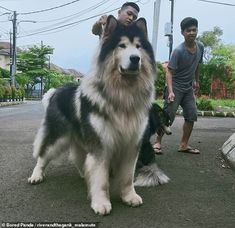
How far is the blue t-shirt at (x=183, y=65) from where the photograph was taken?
6883 mm

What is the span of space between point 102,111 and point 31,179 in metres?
1.48

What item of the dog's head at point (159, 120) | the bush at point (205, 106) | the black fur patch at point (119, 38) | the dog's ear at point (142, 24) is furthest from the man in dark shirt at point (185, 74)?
the bush at point (205, 106)

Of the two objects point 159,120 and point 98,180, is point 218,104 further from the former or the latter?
point 98,180

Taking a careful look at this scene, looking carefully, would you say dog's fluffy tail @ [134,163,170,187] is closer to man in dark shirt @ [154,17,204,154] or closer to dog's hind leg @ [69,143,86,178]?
dog's hind leg @ [69,143,86,178]

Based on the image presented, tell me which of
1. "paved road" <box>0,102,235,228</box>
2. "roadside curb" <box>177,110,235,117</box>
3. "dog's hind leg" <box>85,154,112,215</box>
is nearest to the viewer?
"paved road" <box>0,102,235,228</box>

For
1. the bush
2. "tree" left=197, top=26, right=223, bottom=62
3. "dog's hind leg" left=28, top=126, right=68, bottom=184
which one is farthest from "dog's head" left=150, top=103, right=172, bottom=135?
"tree" left=197, top=26, right=223, bottom=62

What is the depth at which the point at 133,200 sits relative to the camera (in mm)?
4496

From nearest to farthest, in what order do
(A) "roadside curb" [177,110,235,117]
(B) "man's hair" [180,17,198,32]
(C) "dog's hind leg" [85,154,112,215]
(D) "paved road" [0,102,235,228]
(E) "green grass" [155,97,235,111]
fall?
(D) "paved road" [0,102,235,228], (C) "dog's hind leg" [85,154,112,215], (B) "man's hair" [180,17,198,32], (A) "roadside curb" [177,110,235,117], (E) "green grass" [155,97,235,111]

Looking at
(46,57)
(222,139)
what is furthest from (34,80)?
(222,139)

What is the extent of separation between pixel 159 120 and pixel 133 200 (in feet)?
7.19

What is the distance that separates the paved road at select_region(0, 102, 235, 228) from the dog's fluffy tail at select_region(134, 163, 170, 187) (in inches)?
4.0

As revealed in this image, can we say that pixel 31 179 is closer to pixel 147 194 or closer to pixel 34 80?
pixel 147 194

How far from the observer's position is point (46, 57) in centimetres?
6272

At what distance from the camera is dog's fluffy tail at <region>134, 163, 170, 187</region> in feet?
17.4
